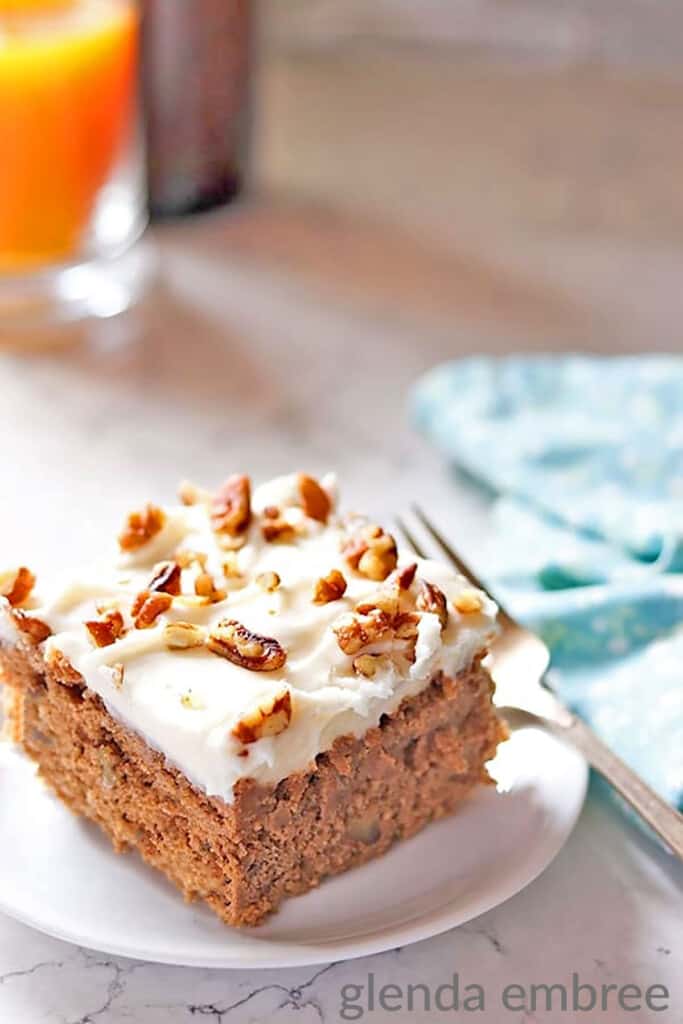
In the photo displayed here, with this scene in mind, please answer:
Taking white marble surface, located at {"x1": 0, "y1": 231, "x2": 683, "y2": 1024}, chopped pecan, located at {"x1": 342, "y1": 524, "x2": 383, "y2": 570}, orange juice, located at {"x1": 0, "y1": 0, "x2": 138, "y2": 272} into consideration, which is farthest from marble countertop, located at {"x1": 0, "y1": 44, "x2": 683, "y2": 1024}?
chopped pecan, located at {"x1": 342, "y1": 524, "x2": 383, "y2": 570}

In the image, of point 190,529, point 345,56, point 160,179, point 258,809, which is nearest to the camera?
point 258,809

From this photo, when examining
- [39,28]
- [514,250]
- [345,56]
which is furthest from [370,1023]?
[345,56]

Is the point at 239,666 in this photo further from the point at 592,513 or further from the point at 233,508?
the point at 592,513

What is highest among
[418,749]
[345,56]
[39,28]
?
[39,28]

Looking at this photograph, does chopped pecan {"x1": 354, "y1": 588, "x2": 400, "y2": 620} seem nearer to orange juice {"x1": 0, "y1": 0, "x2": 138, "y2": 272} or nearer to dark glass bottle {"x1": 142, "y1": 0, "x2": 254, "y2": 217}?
orange juice {"x1": 0, "y1": 0, "x2": 138, "y2": 272}

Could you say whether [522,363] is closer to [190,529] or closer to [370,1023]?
[190,529]

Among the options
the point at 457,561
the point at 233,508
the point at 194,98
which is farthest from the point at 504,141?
the point at 233,508
